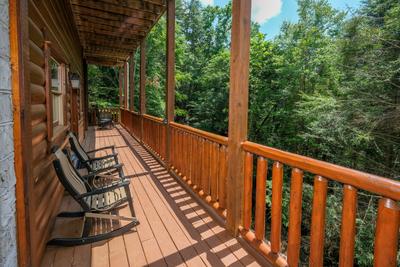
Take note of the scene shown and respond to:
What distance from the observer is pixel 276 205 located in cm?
193

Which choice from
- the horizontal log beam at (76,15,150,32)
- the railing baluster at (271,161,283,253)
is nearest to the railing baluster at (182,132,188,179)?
the railing baluster at (271,161,283,253)

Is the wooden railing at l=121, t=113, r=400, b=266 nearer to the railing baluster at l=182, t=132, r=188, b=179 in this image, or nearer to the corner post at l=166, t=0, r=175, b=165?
the railing baluster at l=182, t=132, r=188, b=179

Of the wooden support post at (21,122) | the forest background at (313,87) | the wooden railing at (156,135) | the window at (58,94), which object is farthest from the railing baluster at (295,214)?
the forest background at (313,87)

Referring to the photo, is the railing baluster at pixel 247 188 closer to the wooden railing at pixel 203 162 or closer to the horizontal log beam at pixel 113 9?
the wooden railing at pixel 203 162

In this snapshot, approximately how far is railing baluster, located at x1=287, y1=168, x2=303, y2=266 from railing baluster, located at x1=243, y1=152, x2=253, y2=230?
1.88 ft

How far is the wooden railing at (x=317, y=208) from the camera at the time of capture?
45.6 inches

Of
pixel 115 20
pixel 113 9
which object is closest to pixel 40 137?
pixel 113 9

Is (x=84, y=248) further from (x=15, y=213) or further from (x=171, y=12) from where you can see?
(x=171, y=12)

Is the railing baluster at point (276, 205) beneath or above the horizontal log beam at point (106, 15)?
beneath

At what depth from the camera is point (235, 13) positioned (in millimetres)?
2365

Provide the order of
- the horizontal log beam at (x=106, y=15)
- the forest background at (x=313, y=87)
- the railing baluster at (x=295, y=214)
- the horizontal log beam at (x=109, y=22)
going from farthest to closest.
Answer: the forest background at (x=313, y=87)
the horizontal log beam at (x=109, y=22)
the horizontal log beam at (x=106, y=15)
the railing baluster at (x=295, y=214)

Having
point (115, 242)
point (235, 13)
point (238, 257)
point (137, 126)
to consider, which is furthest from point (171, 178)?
point (137, 126)

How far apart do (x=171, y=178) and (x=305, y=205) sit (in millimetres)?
6939

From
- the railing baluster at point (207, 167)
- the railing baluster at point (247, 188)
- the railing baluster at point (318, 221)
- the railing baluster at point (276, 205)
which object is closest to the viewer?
the railing baluster at point (318, 221)
